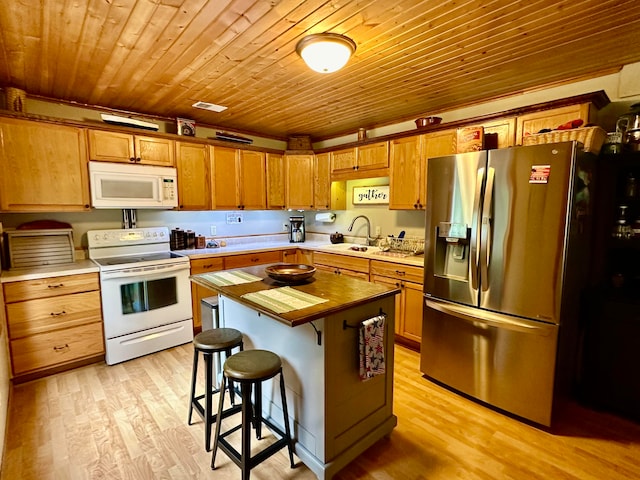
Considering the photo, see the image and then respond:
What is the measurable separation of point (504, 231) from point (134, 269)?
10.3ft

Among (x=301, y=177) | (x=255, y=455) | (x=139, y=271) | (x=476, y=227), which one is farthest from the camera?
(x=301, y=177)

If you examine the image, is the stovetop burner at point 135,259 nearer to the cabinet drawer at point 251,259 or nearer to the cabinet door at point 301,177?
the cabinet drawer at point 251,259

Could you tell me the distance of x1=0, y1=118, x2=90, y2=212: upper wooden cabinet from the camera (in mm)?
2631

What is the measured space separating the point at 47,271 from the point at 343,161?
321cm

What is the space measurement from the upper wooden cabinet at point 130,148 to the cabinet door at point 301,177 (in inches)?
60.9

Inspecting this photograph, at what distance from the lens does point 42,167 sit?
2.78 meters

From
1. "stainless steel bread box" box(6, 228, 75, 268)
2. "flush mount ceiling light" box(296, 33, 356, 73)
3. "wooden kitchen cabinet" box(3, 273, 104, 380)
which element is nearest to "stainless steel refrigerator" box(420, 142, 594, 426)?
"flush mount ceiling light" box(296, 33, 356, 73)

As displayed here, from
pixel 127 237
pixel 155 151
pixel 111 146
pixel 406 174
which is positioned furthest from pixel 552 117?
pixel 127 237

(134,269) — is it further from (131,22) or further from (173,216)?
(131,22)

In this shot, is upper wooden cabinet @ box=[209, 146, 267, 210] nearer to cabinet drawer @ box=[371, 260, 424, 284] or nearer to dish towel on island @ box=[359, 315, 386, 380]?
cabinet drawer @ box=[371, 260, 424, 284]

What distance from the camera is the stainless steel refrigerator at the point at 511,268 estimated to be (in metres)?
1.94

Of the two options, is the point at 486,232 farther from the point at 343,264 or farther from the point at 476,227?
the point at 343,264

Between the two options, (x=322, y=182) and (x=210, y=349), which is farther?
(x=322, y=182)

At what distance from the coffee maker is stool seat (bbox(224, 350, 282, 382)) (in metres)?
3.07
